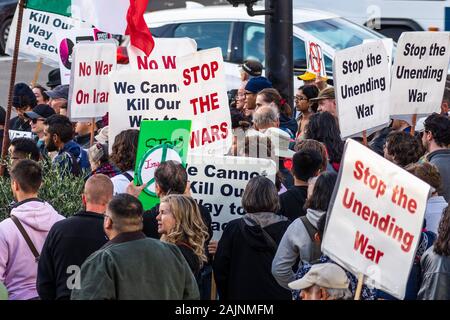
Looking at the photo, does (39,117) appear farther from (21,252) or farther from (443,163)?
(21,252)

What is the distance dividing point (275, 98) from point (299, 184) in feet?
8.43

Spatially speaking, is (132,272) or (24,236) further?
(24,236)

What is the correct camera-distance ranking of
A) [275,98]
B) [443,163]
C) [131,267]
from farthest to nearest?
[275,98]
[443,163]
[131,267]

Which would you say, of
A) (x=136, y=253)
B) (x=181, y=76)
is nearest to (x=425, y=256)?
(x=136, y=253)

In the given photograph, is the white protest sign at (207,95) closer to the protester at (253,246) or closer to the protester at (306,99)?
the protester at (253,246)

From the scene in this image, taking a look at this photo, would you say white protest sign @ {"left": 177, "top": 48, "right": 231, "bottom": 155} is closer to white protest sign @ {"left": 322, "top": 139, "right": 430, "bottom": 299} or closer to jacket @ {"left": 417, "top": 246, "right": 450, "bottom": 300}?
jacket @ {"left": 417, "top": 246, "right": 450, "bottom": 300}

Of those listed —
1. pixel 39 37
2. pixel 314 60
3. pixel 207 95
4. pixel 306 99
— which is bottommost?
pixel 306 99

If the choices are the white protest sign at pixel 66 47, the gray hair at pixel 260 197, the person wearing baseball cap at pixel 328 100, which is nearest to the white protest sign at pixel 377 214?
the gray hair at pixel 260 197

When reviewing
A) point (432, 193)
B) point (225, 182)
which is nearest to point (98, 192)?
point (225, 182)

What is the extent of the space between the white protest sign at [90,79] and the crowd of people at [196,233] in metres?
0.82

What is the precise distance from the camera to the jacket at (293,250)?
691cm

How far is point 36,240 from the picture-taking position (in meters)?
7.05

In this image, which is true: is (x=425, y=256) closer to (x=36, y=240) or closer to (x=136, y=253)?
(x=136, y=253)

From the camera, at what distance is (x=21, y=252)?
6.99m
